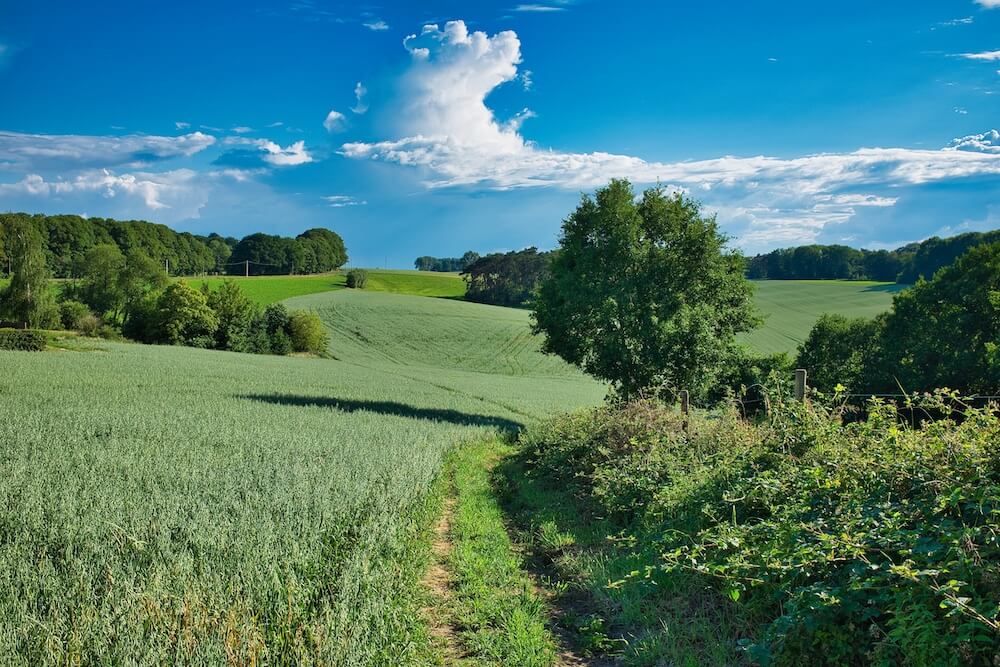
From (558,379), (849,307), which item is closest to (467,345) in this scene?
(558,379)

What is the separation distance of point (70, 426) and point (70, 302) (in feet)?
208

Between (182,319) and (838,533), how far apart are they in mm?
68800

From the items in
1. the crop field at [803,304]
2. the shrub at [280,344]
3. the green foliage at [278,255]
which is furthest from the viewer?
the green foliage at [278,255]

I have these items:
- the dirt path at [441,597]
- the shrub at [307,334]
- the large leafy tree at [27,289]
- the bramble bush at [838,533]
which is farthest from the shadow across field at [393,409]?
the large leafy tree at [27,289]

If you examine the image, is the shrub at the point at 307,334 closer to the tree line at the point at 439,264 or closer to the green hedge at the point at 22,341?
the green hedge at the point at 22,341

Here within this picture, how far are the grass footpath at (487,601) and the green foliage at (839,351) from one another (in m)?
40.0

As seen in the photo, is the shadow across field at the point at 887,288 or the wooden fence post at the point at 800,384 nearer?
the wooden fence post at the point at 800,384

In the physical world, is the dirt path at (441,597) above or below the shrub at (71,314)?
below


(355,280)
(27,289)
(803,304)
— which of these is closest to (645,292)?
(27,289)

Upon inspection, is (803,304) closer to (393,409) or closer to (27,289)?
(393,409)

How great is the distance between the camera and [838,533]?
19.0ft

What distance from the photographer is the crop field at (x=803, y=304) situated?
65.5 meters

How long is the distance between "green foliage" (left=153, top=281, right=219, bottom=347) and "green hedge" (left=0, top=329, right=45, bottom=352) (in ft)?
78.5

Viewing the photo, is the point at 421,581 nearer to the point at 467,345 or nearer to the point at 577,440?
the point at 577,440
